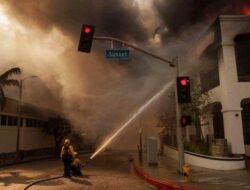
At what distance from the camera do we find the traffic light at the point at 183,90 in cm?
1197

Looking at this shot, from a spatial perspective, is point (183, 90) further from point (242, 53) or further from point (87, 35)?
point (242, 53)

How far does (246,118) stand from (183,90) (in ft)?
28.0

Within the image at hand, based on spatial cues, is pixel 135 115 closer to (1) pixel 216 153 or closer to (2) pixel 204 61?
(2) pixel 204 61

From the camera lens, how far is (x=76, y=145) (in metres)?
38.2

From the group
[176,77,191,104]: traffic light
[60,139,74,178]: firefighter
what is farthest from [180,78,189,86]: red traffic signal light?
[60,139,74,178]: firefighter

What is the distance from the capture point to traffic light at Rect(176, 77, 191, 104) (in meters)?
12.0

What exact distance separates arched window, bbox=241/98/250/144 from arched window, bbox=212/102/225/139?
1.77m

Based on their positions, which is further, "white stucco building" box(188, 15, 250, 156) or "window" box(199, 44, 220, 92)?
"window" box(199, 44, 220, 92)

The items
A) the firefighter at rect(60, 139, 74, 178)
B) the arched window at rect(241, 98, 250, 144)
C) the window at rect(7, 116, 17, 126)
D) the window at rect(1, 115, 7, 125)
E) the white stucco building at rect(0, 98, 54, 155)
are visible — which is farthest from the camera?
the window at rect(7, 116, 17, 126)

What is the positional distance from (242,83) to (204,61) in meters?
5.08

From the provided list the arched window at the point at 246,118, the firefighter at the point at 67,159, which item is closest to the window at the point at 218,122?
the arched window at the point at 246,118

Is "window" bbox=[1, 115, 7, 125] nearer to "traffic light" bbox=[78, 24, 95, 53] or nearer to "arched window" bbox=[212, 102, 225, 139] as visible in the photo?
"arched window" bbox=[212, 102, 225, 139]

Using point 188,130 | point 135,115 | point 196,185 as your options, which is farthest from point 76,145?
point 196,185

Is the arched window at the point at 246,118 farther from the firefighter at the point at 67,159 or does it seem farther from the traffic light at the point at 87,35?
the traffic light at the point at 87,35
